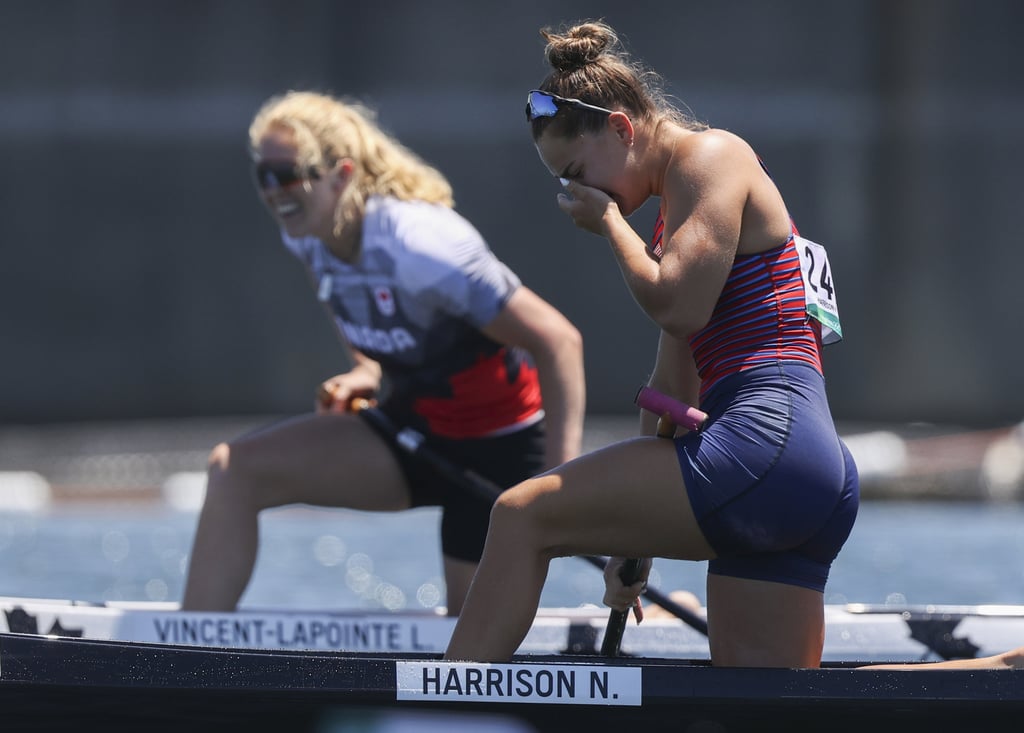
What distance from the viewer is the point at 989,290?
12109 mm

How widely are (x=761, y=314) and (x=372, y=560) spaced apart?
5127 mm

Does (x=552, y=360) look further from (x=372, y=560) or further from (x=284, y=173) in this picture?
(x=372, y=560)

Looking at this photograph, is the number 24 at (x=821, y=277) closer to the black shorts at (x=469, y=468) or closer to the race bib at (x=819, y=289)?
the race bib at (x=819, y=289)

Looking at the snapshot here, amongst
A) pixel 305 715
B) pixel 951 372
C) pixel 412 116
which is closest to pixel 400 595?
pixel 305 715

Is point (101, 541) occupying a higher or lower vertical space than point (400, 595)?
higher

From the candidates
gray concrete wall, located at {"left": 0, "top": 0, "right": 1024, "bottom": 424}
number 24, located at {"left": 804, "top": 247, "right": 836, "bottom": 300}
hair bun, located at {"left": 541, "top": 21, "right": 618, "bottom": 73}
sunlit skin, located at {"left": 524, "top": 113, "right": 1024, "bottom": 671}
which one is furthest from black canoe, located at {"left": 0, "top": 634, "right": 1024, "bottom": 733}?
gray concrete wall, located at {"left": 0, "top": 0, "right": 1024, "bottom": 424}

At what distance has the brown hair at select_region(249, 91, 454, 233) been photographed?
3977mm

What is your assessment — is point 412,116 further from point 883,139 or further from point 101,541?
point 101,541

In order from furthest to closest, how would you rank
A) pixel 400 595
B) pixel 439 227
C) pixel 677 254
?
1. pixel 400 595
2. pixel 439 227
3. pixel 677 254

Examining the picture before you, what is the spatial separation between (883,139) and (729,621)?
1003 centimetres

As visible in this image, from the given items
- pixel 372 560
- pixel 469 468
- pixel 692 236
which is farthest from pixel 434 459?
pixel 372 560

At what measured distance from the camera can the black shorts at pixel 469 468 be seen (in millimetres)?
4125

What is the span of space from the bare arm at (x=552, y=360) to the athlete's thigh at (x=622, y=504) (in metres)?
1.24

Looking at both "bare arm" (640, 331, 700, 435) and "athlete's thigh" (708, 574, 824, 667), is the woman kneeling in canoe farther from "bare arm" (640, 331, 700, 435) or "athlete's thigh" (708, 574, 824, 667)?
"bare arm" (640, 331, 700, 435)
